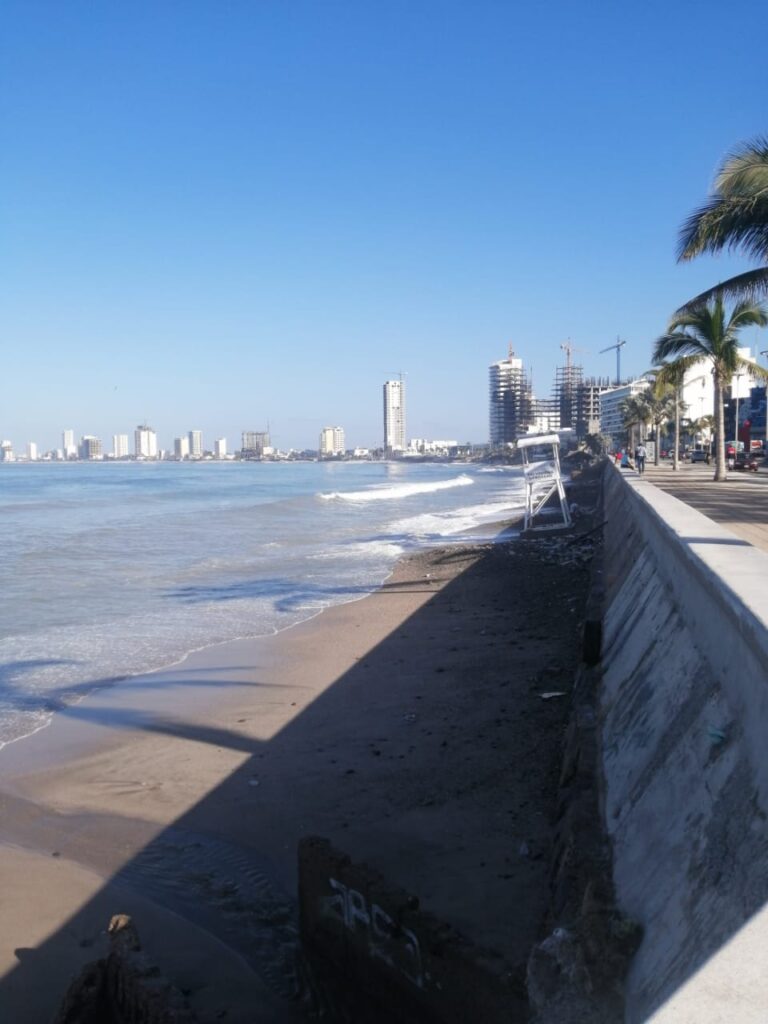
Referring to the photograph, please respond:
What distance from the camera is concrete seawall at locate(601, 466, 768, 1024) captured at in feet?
8.14

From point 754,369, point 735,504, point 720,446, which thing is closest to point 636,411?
point 754,369

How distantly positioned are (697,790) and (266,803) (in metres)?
4.36

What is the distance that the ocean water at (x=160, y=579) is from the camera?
1247cm

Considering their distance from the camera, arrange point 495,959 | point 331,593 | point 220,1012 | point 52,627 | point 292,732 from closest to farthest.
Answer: point 495,959, point 220,1012, point 292,732, point 52,627, point 331,593

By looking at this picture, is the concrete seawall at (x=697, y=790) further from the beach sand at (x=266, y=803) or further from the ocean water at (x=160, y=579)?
the ocean water at (x=160, y=579)

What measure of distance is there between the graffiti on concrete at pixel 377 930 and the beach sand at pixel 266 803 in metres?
0.58

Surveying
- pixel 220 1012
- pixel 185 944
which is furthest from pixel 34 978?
pixel 220 1012

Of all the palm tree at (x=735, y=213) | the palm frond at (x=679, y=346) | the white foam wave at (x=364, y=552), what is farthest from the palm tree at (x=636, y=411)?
the palm tree at (x=735, y=213)

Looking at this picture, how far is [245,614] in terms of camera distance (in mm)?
16172

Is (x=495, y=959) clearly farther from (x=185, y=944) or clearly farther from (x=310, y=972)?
(x=185, y=944)

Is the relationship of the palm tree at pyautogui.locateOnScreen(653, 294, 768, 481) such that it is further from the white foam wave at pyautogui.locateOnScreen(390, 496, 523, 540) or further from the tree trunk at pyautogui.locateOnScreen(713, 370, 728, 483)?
the white foam wave at pyautogui.locateOnScreen(390, 496, 523, 540)

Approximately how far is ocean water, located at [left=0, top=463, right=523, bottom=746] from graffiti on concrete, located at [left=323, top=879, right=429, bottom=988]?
6.04 meters

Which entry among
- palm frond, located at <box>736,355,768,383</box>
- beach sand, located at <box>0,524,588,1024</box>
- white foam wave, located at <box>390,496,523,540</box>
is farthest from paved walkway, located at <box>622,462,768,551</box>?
white foam wave, located at <box>390,496,523,540</box>

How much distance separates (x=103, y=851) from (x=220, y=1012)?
2.37m
